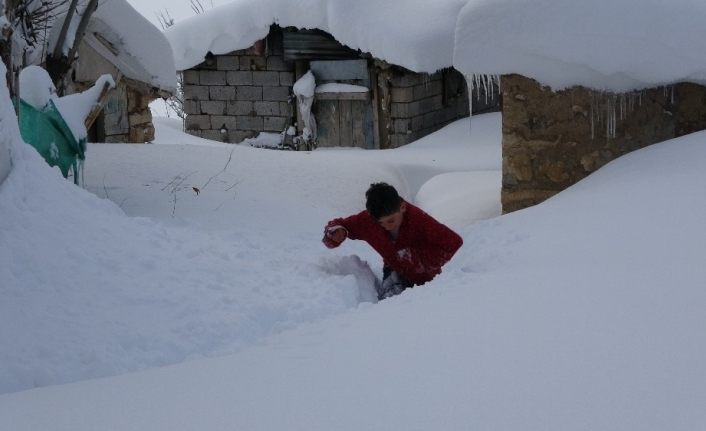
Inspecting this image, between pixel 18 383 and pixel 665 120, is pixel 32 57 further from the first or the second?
pixel 18 383

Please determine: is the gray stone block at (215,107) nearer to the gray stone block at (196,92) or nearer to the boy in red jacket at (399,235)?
the gray stone block at (196,92)

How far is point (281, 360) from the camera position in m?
2.45

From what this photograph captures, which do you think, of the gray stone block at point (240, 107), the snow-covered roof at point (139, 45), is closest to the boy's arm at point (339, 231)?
the snow-covered roof at point (139, 45)

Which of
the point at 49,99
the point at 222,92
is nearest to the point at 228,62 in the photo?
the point at 222,92

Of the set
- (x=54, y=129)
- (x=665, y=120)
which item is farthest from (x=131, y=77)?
(x=665, y=120)

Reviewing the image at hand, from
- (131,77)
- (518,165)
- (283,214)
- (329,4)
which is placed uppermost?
(329,4)

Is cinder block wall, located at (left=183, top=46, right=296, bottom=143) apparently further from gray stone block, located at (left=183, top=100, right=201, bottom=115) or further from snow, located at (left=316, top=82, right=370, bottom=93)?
snow, located at (left=316, top=82, right=370, bottom=93)

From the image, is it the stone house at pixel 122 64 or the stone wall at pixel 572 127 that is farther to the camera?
the stone house at pixel 122 64

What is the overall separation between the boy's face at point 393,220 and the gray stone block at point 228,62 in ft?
35.3

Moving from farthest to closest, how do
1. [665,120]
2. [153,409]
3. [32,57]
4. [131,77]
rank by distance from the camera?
[131,77], [32,57], [665,120], [153,409]

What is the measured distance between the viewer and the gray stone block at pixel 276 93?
49.1ft

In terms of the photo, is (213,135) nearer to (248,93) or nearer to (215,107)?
(215,107)

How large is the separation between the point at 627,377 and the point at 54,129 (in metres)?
5.23

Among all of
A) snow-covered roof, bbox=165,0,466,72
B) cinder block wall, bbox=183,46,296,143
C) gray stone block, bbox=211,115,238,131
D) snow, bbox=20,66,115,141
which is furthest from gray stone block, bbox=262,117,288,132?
snow, bbox=20,66,115,141
